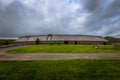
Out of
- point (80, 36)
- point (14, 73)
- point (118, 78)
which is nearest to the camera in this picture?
point (118, 78)

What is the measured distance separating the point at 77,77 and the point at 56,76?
1.15 m

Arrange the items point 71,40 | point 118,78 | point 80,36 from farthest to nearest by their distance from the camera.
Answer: point 80,36, point 71,40, point 118,78

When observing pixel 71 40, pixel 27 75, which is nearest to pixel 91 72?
pixel 27 75

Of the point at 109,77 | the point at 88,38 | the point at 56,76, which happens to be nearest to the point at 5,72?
the point at 56,76

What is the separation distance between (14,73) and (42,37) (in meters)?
71.1

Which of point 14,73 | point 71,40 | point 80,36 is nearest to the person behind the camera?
point 14,73

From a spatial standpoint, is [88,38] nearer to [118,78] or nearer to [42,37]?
[42,37]

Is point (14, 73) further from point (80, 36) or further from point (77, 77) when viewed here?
point (80, 36)

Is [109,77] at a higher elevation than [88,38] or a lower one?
lower

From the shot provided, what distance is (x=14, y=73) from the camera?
984 cm

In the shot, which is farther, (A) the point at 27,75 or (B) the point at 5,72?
(B) the point at 5,72

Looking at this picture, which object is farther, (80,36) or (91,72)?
(80,36)

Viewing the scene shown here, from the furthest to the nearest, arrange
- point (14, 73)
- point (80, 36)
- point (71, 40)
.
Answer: point (80, 36) < point (71, 40) < point (14, 73)

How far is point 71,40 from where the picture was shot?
3027 inches
